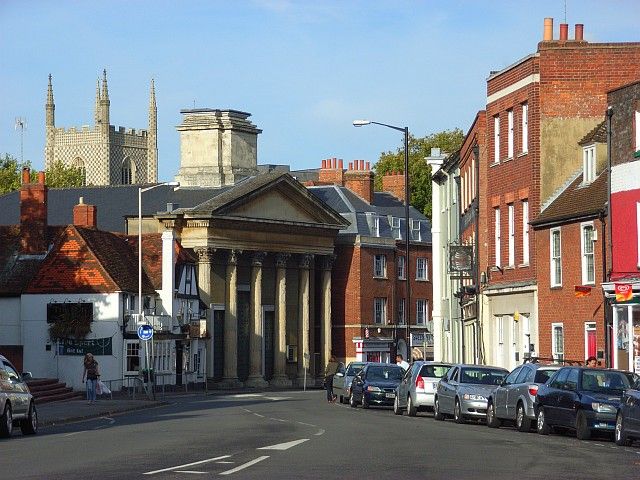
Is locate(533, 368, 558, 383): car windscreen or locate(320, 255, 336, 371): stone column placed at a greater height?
locate(320, 255, 336, 371): stone column

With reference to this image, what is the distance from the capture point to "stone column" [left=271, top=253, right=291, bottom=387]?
101250 mm

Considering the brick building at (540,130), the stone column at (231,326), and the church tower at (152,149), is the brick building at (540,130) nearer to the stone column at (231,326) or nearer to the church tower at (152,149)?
the stone column at (231,326)

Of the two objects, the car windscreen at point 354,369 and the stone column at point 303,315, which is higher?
the stone column at point 303,315

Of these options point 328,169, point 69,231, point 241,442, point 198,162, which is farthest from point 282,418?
point 328,169

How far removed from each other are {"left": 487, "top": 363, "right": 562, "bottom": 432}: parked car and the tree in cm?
6469

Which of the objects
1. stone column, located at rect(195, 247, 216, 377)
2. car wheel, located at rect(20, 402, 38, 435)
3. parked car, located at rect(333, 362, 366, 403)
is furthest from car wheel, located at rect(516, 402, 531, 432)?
stone column, located at rect(195, 247, 216, 377)

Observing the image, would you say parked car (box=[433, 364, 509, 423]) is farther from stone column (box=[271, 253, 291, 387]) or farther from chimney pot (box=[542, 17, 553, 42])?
stone column (box=[271, 253, 291, 387])

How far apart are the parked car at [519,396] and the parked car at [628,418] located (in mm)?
4320

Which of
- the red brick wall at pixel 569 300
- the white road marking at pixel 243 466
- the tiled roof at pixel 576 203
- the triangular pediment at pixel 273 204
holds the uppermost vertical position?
the triangular pediment at pixel 273 204

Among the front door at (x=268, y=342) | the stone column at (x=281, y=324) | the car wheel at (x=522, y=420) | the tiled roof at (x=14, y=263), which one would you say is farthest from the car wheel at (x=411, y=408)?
the front door at (x=268, y=342)

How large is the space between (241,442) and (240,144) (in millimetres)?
80908

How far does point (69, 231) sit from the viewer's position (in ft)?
250

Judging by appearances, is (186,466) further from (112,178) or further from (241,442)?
(112,178)

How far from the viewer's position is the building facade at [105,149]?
596 feet
